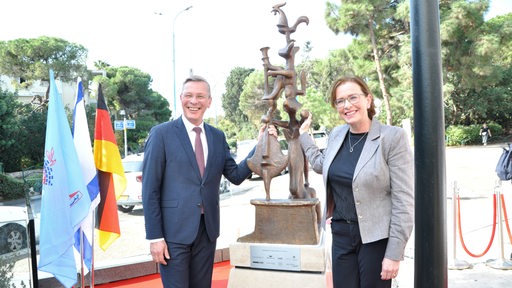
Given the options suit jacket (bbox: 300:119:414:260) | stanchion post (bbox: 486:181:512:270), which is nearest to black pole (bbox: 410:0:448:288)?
suit jacket (bbox: 300:119:414:260)

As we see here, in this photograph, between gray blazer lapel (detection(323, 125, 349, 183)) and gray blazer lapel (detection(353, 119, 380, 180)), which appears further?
gray blazer lapel (detection(323, 125, 349, 183))

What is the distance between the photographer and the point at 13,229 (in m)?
2.82

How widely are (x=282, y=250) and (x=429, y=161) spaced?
1.55 m

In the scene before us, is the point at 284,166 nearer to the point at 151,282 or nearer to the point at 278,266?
the point at 278,266

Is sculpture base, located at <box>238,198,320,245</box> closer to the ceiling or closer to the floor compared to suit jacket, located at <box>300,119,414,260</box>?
closer to the floor

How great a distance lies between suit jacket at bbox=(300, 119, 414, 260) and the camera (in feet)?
5.59

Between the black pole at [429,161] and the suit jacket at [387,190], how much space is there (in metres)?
0.75

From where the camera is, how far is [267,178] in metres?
2.50

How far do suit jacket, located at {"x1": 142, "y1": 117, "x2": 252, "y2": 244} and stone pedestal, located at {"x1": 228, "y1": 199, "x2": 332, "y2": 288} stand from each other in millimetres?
320

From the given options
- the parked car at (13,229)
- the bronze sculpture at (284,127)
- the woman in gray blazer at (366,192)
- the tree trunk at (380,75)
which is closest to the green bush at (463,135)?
the tree trunk at (380,75)

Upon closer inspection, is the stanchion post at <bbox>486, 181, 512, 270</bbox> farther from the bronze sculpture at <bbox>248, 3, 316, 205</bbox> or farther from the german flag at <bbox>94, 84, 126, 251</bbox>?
the german flag at <bbox>94, 84, 126, 251</bbox>

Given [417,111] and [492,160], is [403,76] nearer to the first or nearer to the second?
[492,160]

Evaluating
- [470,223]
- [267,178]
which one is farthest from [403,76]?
[267,178]

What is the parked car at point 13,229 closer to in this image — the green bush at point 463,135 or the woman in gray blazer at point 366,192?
the woman in gray blazer at point 366,192
